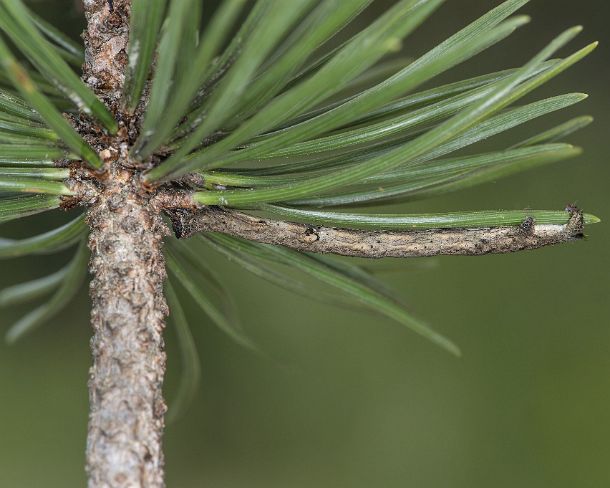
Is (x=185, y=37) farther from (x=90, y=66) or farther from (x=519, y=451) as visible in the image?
(x=519, y=451)

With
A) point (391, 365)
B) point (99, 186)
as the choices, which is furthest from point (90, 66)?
point (391, 365)

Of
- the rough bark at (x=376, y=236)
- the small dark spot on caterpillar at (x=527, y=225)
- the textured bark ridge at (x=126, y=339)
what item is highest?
the small dark spot on caterpillar at (x=527, y=225)

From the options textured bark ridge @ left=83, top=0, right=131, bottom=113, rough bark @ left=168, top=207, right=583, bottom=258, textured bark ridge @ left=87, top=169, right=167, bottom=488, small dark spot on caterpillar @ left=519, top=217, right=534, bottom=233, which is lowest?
textured bark ridge @ left=87, top=169, right=167, bottom=488

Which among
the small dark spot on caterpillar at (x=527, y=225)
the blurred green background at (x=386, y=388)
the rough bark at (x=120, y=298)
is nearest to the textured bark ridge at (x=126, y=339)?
the rough bark at (x=120, y=298)

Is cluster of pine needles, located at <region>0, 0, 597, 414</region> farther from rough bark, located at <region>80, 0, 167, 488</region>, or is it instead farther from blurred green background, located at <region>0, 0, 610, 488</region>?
blurred green background, located at <region>0, 0, 610, 488</region>

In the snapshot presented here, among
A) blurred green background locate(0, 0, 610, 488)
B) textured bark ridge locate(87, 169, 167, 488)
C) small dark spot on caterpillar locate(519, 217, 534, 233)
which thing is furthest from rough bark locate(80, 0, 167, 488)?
blurred green background locate(0, 0, 610, 488)

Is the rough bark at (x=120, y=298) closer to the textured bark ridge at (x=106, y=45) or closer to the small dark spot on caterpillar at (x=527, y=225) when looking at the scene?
the textured bark ridge at (x=106, y=45)
